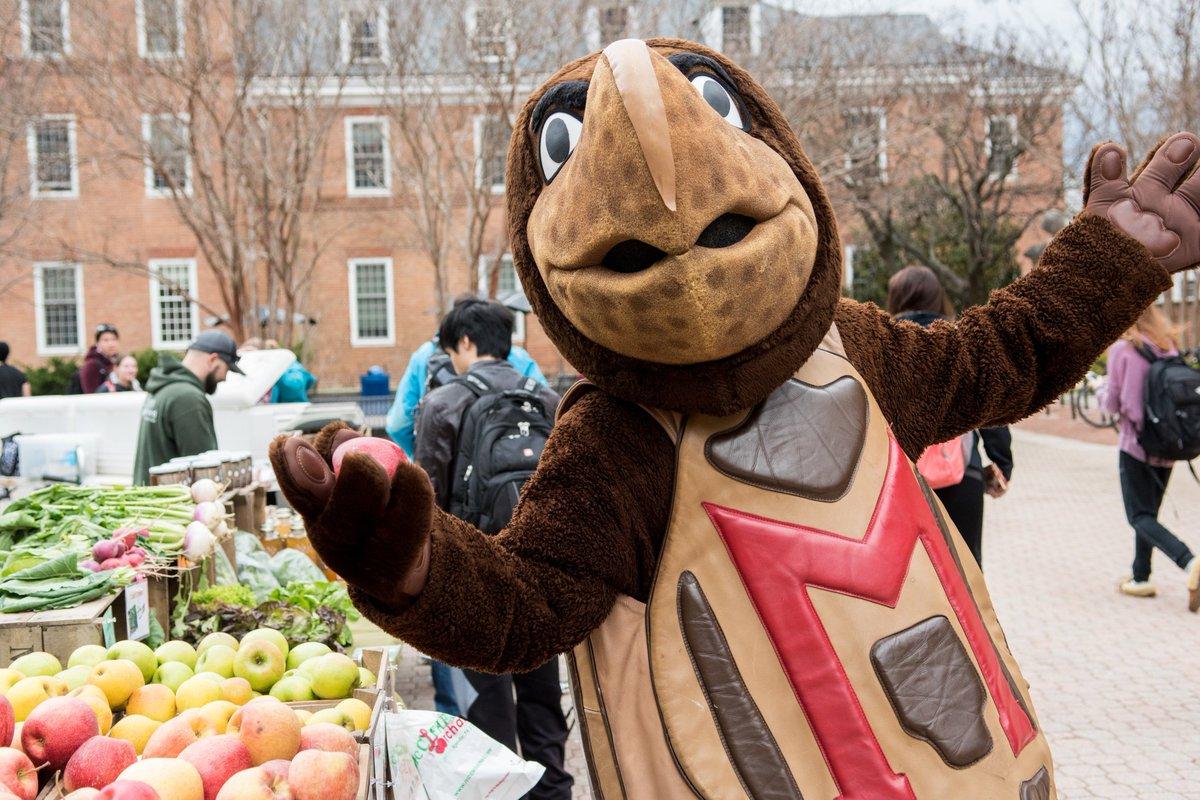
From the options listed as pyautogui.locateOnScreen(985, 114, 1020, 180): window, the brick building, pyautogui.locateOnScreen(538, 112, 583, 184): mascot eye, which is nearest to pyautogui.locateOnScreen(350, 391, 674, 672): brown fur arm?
pyautogui.locateOnScreen(538, 112, 583, 184): mascot eye

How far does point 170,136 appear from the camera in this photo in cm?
1675

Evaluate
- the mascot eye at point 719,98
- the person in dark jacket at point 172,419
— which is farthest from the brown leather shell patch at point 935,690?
the person in dark jacket at point 172,419

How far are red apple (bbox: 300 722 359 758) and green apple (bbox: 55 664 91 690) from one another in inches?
28.4

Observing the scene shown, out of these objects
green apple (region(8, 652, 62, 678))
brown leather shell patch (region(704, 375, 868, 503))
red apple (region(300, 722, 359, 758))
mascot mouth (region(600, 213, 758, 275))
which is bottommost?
red apple (region(300, 722, 359, 758))

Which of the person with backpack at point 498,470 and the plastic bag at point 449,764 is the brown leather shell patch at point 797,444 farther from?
the person with backpack at point 498,470

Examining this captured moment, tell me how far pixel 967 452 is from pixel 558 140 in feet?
11.4

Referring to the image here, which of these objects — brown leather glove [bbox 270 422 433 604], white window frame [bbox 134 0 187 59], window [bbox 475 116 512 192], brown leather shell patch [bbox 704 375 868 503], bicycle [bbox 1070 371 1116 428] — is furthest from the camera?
bicycle [bbox 1070 371 1116 428]

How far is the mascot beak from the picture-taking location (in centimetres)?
177

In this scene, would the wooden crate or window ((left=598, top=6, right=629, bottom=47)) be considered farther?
window ((left=598, top=6, right=629, bottom=47))

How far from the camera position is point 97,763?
8.09 feet

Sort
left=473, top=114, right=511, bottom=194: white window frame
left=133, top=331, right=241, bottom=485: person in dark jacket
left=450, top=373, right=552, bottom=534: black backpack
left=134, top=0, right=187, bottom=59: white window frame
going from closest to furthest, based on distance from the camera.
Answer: left=450, top=373, right=552, bottom=534: black backpack, left=133, top=331, right=241, bottom=485: person in dark jacket, left=134, top=0, right=187, bottom=59: white window frame, left=473, top=114, right=511, bottom=194: white window frame

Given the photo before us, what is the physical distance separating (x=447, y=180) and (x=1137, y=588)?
1529 cm

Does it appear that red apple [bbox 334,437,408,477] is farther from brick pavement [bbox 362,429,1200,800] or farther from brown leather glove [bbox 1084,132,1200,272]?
brick pavement [bbox 362,429,1200,800]

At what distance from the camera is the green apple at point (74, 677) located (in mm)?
2992
